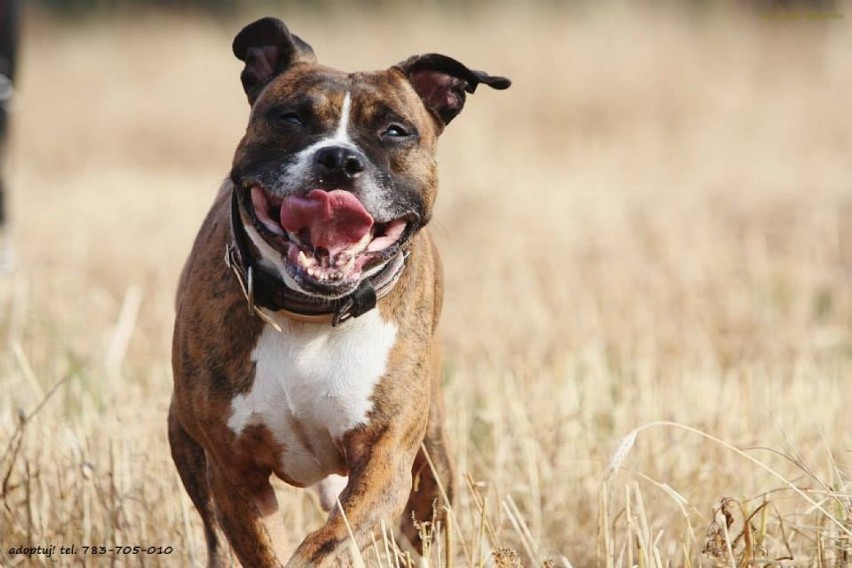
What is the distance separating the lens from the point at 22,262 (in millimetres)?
10484

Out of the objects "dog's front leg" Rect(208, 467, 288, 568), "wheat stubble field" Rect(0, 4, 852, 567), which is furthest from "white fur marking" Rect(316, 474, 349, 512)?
"dog's front leg" Rect(208, 467, 288, 568)

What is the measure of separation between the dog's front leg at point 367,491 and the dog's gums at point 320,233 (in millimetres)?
530

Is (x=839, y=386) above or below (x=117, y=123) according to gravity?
below

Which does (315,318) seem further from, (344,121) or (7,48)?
(7,48)

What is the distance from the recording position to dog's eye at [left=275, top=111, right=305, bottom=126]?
4332mm

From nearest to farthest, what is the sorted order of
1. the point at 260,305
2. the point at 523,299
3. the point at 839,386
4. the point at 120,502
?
1. the point at 260,305
2. the point at 120,502
3. the point at 839,386
4. the point at 523,299

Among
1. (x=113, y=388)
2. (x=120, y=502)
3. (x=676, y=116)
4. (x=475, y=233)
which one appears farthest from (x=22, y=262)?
(x=676, y=116)

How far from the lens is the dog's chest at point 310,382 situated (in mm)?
4316

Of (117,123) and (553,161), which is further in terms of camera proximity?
(117,123)

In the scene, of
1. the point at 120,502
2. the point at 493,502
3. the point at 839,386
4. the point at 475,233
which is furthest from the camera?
the point at 475,233

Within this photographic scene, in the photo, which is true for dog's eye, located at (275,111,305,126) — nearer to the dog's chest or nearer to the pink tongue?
the pink tongue

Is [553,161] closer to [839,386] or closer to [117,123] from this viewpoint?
[117,123]

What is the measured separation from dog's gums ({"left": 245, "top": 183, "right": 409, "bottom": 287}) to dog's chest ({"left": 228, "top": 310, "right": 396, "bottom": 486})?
0.96 ft

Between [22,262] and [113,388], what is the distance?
4.29 meters
